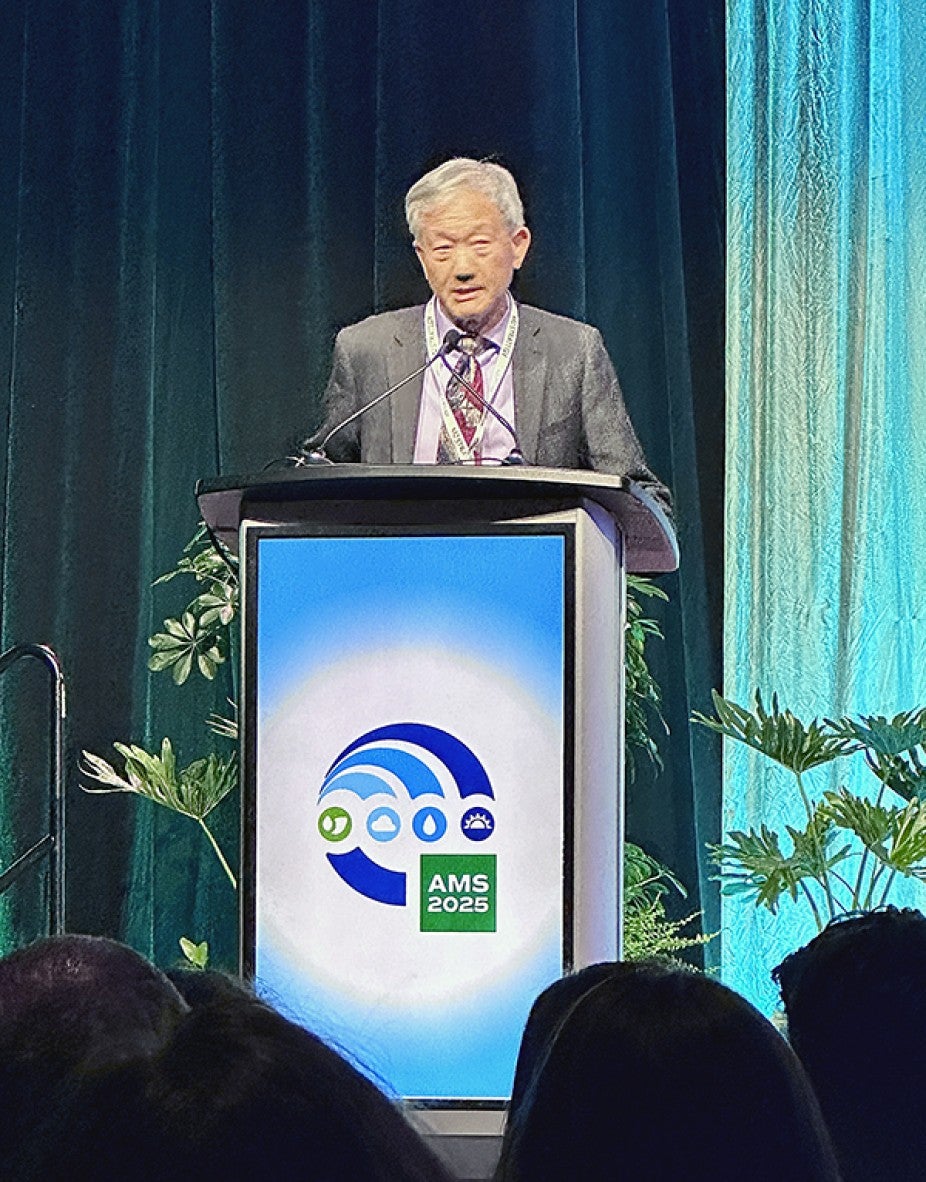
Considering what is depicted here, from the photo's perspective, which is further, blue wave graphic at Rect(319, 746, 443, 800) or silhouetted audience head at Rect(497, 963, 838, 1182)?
blue wave graphic at Rect(319, 746, 443, 800)

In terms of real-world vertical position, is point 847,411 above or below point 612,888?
above

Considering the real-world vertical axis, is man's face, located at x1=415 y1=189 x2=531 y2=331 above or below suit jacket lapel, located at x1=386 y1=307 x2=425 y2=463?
above

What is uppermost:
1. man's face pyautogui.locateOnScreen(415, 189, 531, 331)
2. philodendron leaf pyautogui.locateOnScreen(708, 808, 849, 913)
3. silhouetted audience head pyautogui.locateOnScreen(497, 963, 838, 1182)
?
man's face pyautogui.locateOnScreen(415, 189, 531, 331)

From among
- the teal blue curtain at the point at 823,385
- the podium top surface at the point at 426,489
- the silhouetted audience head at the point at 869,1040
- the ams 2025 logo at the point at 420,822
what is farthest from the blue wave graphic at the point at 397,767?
the teal blue curtain at the point at 823,385

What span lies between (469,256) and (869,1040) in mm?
2782

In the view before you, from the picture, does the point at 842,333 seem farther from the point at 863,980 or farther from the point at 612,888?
the point at 863,980

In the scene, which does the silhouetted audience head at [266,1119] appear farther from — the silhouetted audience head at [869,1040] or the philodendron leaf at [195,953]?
the philodendron leaf at [195,953]

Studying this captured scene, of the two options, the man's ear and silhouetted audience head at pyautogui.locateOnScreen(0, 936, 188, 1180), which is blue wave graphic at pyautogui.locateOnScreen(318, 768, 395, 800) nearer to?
silhouetted audience head at pyautogui.locateOnScreen(0, 936, 188, 1180)

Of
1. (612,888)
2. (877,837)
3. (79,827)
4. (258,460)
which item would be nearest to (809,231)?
(258,460)

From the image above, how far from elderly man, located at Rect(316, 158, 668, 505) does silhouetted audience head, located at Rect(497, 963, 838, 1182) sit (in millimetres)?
2540

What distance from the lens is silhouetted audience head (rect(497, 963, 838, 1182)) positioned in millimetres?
686

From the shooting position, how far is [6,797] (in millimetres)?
4871

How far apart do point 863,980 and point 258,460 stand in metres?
4.09

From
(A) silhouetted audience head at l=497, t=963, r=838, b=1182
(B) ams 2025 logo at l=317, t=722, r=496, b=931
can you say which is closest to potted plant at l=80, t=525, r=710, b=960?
(B) ams 2025 logo at l=317, t=722, r=496, b=931
